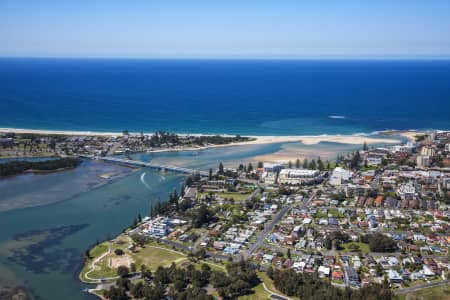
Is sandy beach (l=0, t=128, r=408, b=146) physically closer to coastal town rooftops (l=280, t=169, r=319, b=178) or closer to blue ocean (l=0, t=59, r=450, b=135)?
blue ocean (l=0, t=59, r=450, b=135)

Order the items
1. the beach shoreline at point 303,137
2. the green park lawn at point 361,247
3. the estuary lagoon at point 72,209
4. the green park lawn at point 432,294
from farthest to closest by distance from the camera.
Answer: the beach shoreline at point 303,137 < the green park lawn at point 361,247 < the estuary lagoon at point 72,209 < the green park lawn at point 432,294

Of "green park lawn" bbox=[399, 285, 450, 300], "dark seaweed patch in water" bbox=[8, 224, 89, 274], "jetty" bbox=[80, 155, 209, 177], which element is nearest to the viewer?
"green park lawn" bbox=[399, 285, 450, 300]

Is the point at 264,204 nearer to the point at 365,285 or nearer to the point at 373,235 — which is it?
the point at 373,235

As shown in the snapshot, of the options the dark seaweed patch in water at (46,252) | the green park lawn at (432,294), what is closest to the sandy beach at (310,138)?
the dark seaweed patch in water at (46,252)

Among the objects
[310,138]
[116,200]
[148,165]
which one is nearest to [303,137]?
[310,138]

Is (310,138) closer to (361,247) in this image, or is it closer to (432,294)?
(361,247)

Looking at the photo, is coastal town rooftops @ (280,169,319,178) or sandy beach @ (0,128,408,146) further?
sandy beach @ (0,128,408,146)

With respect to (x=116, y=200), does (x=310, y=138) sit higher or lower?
higher

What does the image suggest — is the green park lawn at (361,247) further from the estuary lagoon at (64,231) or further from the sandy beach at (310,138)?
the sandy beach at (310,138)

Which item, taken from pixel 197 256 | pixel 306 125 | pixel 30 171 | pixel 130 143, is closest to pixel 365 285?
pixel 197 256

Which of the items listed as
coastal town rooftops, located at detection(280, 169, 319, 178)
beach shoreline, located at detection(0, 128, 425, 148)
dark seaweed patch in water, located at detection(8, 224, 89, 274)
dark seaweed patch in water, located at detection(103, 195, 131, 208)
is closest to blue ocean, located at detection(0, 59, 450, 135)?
beach shoreline, located at detection(0, 128, 425, 148)
